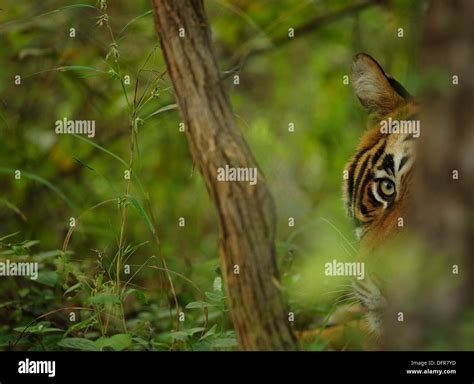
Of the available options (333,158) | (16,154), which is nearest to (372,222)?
(333,158)

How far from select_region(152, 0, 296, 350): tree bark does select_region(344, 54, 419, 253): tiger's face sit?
0.61 meters

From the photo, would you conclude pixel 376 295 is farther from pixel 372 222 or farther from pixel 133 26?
pixel 133 26

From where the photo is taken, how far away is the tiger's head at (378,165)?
325cm

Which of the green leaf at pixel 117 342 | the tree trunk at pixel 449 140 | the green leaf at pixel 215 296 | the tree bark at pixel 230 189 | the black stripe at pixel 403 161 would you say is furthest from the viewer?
the black stripe at pixel 403 161

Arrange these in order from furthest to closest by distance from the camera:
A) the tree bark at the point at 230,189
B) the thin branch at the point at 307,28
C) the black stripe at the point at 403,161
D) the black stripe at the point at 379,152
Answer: the thin branch at the point at 307,28 → the black stripe at the point at 379,152 → the black stripe at the point at 403,161 → the tree bark at the point at 230,189

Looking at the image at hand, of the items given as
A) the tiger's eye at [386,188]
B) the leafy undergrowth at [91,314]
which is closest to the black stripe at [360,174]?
the tiger's eye at [386,188]

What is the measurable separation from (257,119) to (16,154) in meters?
1.12

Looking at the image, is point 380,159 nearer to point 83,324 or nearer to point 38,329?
point 83,324

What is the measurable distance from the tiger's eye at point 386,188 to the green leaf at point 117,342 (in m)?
1.10

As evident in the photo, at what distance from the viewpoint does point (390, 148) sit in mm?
3398

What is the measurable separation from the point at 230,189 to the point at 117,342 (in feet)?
2.49

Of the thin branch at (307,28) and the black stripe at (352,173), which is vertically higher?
the thin branch at (307,28)

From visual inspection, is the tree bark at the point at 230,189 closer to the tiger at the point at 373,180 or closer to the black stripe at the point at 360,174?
the tiger at the point at 373,180

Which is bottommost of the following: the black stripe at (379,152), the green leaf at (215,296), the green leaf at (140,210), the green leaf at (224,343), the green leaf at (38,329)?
the green leaf at (224,343)
